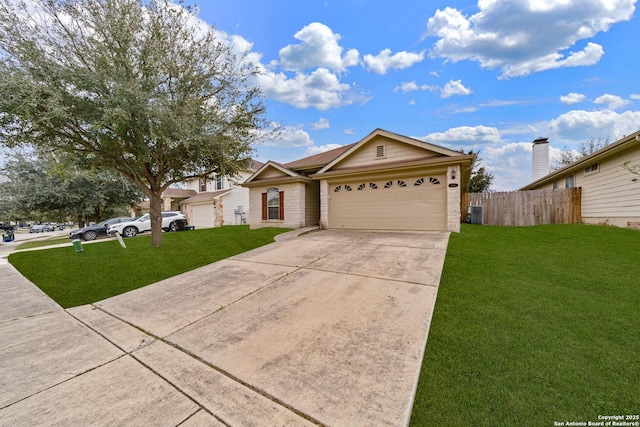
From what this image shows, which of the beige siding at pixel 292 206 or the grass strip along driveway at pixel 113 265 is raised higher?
the beige siding at pixel 292 206

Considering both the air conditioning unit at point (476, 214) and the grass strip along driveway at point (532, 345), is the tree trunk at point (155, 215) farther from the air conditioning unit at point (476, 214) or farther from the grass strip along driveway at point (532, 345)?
the air conditioning unit at point (476, 214)

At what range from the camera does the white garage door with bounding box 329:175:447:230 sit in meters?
9.46

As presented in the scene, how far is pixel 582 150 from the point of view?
2356cm

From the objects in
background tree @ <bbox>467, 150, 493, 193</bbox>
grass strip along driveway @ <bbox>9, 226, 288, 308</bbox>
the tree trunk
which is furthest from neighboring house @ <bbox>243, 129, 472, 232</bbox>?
background tree @ <bbox>467, 150, 493, 193</bbox>

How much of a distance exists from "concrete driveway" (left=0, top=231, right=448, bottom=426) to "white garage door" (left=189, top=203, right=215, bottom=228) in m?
16.2

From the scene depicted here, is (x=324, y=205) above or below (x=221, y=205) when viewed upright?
below

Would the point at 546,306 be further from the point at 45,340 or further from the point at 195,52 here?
the point at 195,52

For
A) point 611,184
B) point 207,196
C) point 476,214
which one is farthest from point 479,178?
point 207,196

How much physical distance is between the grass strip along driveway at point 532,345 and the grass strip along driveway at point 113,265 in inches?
229

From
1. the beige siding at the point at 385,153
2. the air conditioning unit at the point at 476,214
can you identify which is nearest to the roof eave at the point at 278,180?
the beige siding at the point at 385,153

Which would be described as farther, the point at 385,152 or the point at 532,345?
the point at 385,152

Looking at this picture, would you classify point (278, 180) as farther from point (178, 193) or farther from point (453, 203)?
point (178, 193)

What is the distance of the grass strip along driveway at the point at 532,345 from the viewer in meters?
1.91

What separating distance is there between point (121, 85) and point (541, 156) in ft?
73.0
